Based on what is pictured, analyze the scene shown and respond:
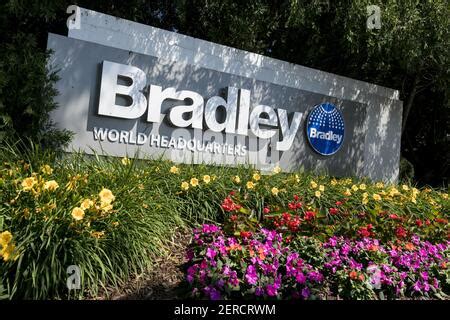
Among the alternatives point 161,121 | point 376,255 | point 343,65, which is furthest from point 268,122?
point 376,255

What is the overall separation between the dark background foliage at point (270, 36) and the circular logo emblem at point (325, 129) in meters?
1.17

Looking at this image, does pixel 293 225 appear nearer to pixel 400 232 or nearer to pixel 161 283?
pixel 400 232

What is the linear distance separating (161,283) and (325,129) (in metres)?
5.75

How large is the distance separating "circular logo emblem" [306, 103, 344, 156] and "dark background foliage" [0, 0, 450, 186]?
1.17 meters

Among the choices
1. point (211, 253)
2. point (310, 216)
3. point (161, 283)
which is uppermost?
point (310, 216)

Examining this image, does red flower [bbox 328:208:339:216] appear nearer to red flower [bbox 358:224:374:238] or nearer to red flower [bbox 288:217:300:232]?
red flower [bbox 358:224:374:238]

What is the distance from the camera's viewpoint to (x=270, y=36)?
9750mm

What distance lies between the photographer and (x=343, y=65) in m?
10.1

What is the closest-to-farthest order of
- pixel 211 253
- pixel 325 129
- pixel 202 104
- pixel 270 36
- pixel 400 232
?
pixel 211 253
pixel 400 232
pixel 202 104
pixel 325 129
pixel 270 36

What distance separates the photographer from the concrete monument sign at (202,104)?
241 inches

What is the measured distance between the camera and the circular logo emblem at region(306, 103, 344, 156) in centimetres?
831

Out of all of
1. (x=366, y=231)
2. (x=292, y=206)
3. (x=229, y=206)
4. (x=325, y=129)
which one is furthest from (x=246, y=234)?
(x=325, y=129)

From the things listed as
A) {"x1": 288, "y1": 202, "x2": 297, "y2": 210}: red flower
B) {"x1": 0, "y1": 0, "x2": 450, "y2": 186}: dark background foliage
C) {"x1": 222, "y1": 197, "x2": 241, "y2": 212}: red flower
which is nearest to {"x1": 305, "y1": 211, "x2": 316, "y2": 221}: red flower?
{"x1": 288, "y1": 202, "x2": 297, "y2": 210}: red flower

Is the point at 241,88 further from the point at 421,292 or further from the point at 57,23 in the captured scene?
the point at 421,292
